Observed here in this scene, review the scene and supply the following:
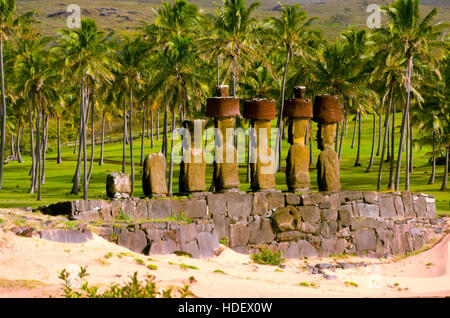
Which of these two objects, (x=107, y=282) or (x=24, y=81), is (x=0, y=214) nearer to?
(x=107, y=282)

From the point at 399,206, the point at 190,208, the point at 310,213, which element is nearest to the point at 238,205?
the point at 190,208

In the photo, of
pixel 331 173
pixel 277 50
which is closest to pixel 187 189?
pixel 331 173

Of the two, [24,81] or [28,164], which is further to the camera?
[28,164]

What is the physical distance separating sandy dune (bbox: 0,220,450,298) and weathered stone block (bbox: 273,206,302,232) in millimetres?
1405

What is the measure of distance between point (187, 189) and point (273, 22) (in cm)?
2362

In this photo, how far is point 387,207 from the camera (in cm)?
2753

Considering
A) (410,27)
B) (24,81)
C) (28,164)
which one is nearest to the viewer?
(410,27)

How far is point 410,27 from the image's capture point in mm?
38938

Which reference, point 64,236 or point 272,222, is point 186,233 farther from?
point 272,222

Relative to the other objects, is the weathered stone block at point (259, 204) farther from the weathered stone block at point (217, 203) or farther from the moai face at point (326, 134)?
the moai face at point (326, 134)

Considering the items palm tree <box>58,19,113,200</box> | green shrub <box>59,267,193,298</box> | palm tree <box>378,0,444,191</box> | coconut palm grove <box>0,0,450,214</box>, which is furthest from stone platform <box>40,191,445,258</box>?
palm tree <box>58,19,113,200</box>

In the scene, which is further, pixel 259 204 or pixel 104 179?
pixel 104 179

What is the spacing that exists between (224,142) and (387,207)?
8.61 meters

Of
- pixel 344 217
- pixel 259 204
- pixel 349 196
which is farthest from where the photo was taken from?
pixel 349 196
